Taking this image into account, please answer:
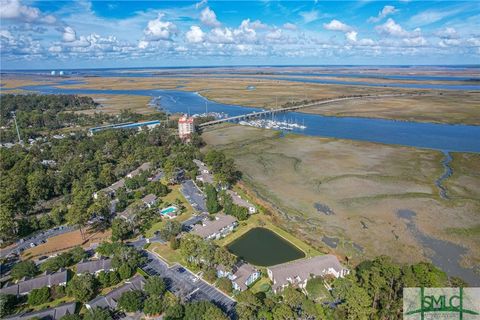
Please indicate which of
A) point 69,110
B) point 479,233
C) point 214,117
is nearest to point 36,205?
point 479,233

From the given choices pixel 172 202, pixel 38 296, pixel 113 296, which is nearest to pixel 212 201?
pixel 172 202

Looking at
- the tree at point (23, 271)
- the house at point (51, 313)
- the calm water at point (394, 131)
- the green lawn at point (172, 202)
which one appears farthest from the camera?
the calm water at point (394, 131)

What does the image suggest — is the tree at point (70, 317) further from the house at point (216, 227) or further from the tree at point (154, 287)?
the house at point (216, 227)

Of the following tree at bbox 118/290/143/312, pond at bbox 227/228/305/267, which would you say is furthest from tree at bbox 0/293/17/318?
pond at bbox 227/228/305/267

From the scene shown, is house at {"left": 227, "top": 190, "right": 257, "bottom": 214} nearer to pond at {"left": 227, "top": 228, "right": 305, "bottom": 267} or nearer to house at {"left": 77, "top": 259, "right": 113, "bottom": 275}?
pond at {"left": 227, "top": 228, "right": 305, "bottom": 267}

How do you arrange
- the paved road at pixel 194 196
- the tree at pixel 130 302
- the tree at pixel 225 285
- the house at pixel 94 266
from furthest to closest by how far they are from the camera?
the paved road at pixel 194 196
the house at pixel 94 266
the tree at pixel 225 285
the tree at pixel 130 302

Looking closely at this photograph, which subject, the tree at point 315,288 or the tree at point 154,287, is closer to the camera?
the tree at point 154,287

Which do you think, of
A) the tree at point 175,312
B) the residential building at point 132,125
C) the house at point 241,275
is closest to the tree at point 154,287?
the tree at point 175,312
